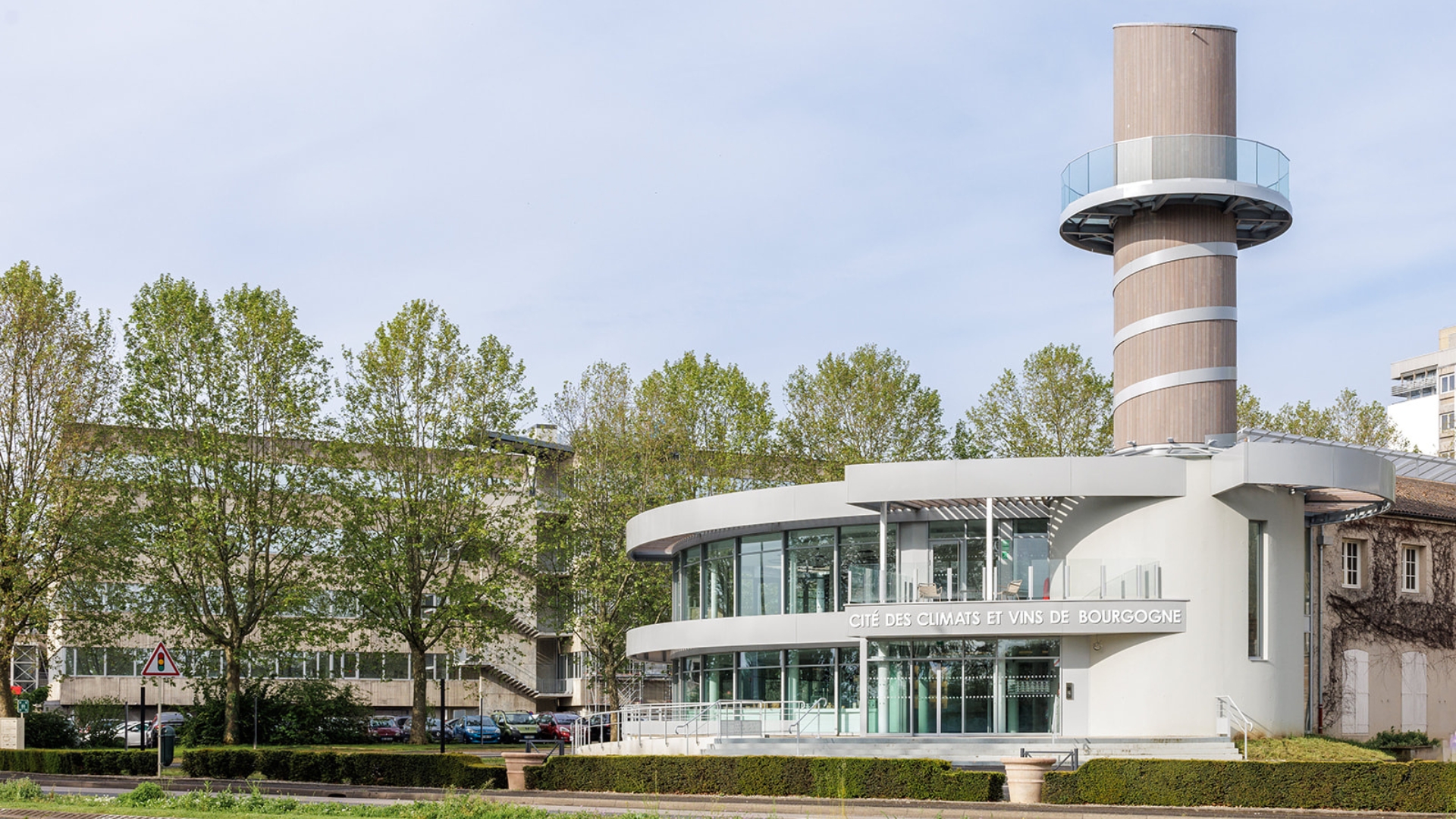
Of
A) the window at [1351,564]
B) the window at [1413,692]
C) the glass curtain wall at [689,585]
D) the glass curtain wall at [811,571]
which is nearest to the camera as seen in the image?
the glass curtain wall at [811,571]

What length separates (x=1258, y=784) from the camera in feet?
82.8

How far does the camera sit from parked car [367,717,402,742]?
59.3m

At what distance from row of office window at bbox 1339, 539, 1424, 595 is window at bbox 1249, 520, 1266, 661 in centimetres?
632

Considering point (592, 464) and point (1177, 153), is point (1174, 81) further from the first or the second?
point (592, 464)

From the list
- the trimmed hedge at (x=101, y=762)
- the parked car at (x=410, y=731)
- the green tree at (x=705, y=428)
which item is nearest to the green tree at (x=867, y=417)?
the green tree at (x=705, y=428)

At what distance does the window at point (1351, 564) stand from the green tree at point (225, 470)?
3119cm

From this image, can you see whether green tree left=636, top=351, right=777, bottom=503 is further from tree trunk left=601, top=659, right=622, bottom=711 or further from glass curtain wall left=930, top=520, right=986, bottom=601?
glass curtain wall left=930, top=520, right=986, bottom=601

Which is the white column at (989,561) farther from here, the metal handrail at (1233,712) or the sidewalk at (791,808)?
the sidewalk at (791,808)

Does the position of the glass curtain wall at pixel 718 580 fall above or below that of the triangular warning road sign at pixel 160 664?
above

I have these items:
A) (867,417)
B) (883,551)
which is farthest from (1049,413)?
(883,551)

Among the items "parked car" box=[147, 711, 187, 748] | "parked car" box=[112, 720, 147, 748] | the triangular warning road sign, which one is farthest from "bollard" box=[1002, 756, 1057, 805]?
"parked car" box=[112, 720, 147, 748]

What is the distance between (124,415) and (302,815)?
102 ft

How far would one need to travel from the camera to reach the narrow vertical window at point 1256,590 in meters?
36.3

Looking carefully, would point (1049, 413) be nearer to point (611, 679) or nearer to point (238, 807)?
point (611, 679)
